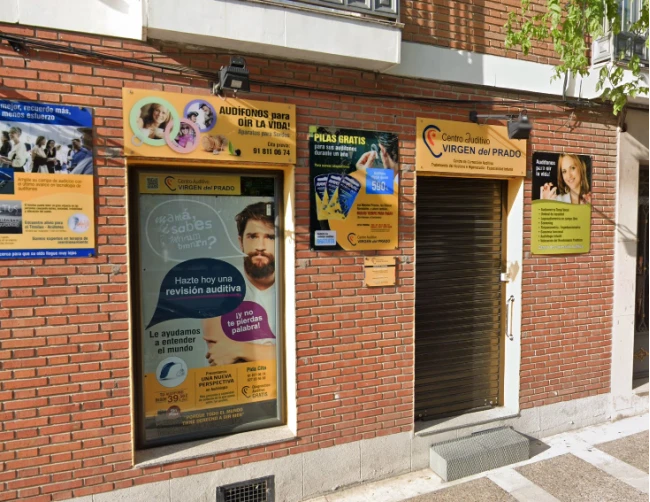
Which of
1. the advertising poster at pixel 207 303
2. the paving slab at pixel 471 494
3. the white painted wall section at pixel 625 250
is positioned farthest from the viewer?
the white painted wall section at pixel 625 250

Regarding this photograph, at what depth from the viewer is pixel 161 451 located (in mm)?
3717

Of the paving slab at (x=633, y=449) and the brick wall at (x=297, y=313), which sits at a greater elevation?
the brick wall at (x=297, y=313)

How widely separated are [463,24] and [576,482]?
4507 mm

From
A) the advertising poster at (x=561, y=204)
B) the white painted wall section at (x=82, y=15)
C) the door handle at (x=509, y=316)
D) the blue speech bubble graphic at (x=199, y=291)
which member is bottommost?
the door handle at (x=509, y=316)

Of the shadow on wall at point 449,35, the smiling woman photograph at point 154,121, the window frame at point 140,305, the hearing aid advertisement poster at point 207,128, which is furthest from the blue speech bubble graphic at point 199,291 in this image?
the shadow on wall at point 449,35

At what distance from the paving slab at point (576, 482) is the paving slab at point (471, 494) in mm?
424

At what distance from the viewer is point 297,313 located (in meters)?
3.95

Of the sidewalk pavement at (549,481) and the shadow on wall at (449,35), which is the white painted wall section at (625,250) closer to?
the sidewalk pavement at (549,481)

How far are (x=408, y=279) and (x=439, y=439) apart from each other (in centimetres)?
166

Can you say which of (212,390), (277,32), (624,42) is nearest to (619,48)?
(624,42)

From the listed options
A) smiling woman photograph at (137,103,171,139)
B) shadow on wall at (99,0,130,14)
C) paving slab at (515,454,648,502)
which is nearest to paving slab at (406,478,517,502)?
paving slab at (515,454,648,502)

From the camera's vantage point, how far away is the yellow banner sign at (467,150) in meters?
4.38

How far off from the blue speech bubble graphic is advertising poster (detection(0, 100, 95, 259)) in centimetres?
74

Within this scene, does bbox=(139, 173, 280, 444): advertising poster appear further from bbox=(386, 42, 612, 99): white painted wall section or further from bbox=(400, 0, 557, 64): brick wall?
bbox=(400, 0, 557, 64): brick wall
